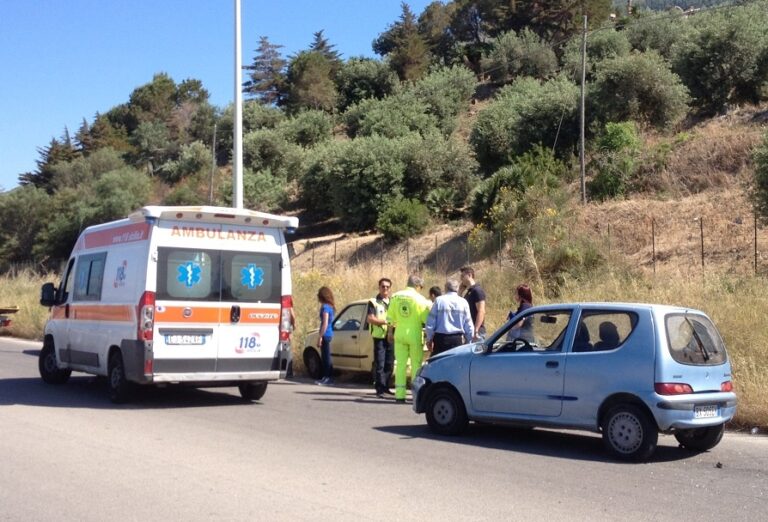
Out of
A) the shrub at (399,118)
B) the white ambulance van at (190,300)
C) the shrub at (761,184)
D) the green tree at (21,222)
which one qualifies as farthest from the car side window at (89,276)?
the green tree at (21,222)

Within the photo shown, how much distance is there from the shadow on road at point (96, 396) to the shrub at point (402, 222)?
73.8 feet

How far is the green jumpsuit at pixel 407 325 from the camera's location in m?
13.0

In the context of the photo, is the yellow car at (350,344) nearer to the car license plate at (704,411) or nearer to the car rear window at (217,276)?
the car rear window at (217,276)

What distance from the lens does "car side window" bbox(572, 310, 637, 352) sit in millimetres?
9164

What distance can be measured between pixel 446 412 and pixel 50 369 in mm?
8030

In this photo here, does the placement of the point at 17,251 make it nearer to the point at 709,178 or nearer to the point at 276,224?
the point at 709,178

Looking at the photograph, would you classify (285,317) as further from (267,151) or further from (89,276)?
(267,151)

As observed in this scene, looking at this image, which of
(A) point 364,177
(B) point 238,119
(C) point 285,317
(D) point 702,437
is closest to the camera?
(D) point 702,437

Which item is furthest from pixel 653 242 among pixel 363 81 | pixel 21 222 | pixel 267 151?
pixel 363 81

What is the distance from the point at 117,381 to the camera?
12.6 m

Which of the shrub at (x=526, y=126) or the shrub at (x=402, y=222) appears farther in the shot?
the shrub at (x=526, y=126)

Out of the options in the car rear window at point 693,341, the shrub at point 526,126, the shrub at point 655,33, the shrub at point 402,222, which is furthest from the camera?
the shrub at point 655,33

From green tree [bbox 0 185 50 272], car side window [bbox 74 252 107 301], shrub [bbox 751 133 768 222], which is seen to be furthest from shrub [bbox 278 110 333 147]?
car side window [bbox 74 252 107 301]

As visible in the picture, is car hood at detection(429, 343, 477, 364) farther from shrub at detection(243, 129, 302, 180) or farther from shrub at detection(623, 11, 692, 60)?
shrub at detection(623, 11, 692, 60)
